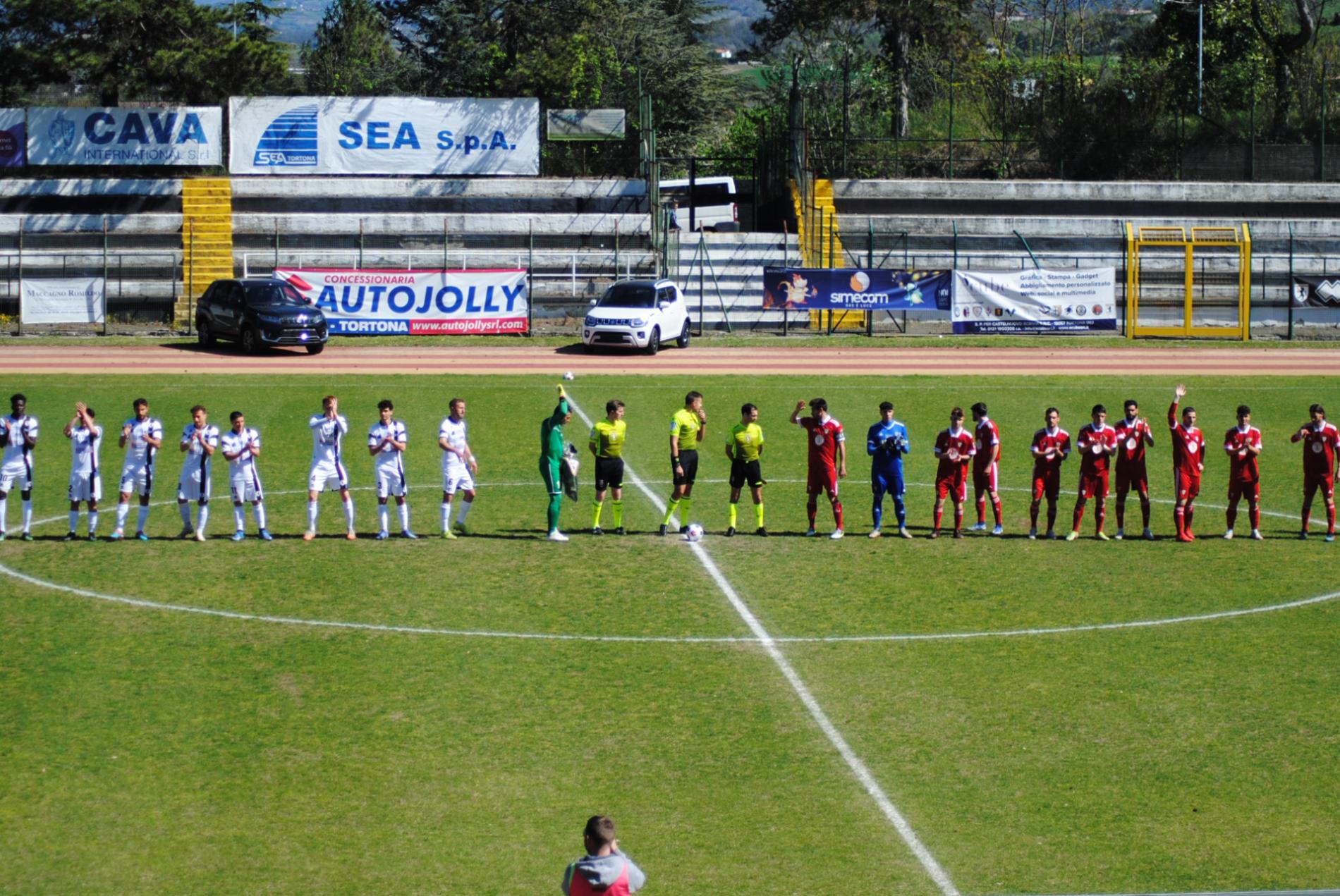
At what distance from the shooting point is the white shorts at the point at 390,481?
20.4 m

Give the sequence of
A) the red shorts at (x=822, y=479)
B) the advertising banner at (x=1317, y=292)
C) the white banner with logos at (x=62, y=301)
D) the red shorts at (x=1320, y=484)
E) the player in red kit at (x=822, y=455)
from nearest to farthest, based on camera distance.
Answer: the player in red kit at (x=822, y=455)
the red shorts at (x=822, y=479)
the red shorts at (x=1320, y=484)
the white banner with logos at (x=62, y=301)
the advertising banner at (x=1317, y=292)

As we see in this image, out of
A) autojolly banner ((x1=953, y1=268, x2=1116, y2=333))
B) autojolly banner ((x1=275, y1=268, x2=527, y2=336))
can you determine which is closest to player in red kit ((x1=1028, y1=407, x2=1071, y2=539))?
autojolly banner ((x1=953, y1=268, x2=1116, y2=333))

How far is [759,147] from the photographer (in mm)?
60031

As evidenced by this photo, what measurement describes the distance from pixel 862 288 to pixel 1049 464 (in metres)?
24.1

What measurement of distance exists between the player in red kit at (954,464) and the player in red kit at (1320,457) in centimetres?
431

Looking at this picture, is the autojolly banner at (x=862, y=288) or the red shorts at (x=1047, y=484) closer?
the red shorts at (x=1047, y=484)

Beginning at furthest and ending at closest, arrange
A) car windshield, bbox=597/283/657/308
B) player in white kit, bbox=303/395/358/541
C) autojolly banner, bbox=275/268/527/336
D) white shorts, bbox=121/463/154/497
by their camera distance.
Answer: autojolly banner, bbox=275/268/527/336 < car windshield, bbox=597/283/657/308 < white shorts, bbox=121/463/154/497 < player in white kit, bbox=303/395/358/541

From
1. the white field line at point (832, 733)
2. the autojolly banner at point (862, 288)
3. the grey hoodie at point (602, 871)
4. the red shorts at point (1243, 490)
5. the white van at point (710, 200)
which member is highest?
the white van at point (710, 200)

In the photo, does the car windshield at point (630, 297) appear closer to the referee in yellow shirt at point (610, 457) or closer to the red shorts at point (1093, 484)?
the referee in yellow shirt at point (610, 457)

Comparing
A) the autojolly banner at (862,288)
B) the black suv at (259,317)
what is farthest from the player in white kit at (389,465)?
the autojolly banner at (862,288)

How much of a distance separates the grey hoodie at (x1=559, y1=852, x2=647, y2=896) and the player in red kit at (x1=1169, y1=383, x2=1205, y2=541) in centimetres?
1505

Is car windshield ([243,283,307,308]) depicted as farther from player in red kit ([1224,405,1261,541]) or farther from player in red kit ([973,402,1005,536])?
player in red kit ([1224,405,1261,541])

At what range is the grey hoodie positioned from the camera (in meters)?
7.48

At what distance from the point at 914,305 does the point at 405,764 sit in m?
34.0
